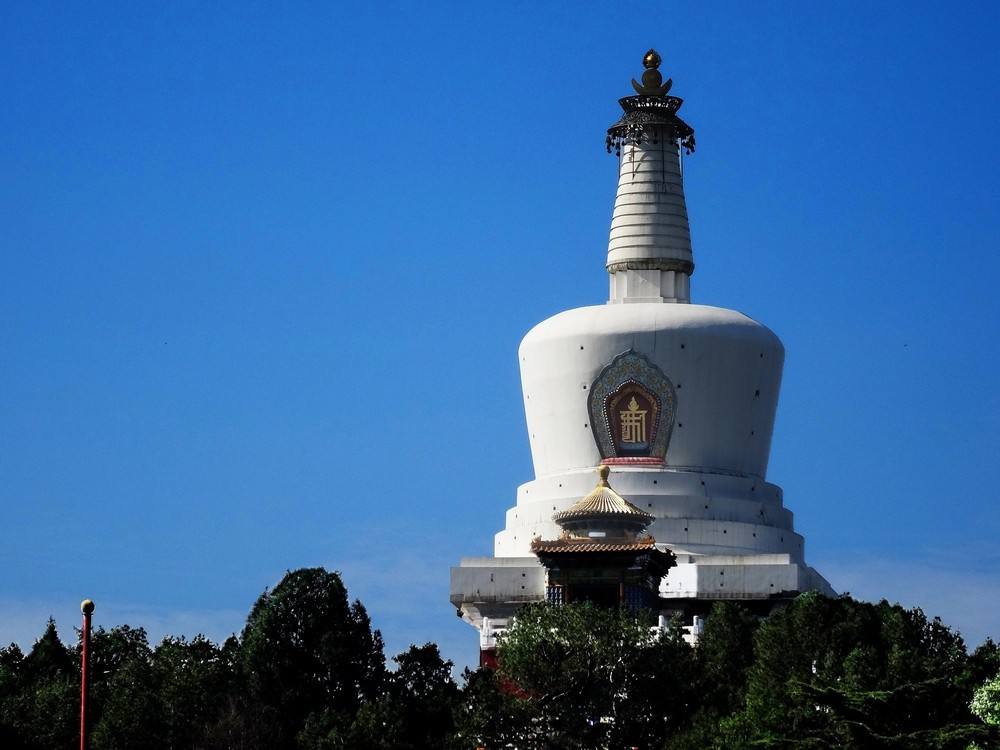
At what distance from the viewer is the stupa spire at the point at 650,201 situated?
6159 cm

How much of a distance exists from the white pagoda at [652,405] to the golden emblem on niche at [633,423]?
0.02m

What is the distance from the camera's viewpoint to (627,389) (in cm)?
5969

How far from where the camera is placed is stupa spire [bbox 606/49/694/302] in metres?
61.6

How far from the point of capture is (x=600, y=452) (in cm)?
5956

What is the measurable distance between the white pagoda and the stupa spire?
0.10 feet

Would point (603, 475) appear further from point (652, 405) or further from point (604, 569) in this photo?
point (652, 405)

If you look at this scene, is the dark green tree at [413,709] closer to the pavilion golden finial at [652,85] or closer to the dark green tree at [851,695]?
the dark green tree at [851,695]

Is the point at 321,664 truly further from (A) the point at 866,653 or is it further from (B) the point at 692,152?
(B) the point at 692,152

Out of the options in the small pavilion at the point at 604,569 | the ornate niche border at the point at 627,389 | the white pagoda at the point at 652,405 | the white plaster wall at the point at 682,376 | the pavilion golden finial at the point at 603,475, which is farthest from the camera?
the white plaster wall at the point at 682,376

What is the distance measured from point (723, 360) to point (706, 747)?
707 inches

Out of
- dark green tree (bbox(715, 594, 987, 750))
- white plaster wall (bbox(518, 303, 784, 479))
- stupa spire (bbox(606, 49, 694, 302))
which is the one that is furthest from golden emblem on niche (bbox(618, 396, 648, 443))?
dark green tree (bbox(715, 594, 987, 750))

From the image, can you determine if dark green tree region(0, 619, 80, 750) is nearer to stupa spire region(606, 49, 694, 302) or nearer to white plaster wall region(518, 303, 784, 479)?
white plaster wall region(518, 303, 784, 479)

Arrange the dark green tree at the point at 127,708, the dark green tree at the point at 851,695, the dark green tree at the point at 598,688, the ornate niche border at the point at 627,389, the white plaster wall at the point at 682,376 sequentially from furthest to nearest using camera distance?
1. the white plaster wall at the point at 682,376
2. the ornate niche border at the point at 627,389
3. the dark green tree at the point at 127,708
4. the dark green tree at the point at 598,688
5. the dark green tree at the point at 851,695

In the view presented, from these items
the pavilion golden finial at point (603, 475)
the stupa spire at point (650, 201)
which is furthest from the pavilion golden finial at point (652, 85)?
the pavilion golden finial at point (603, 475)
